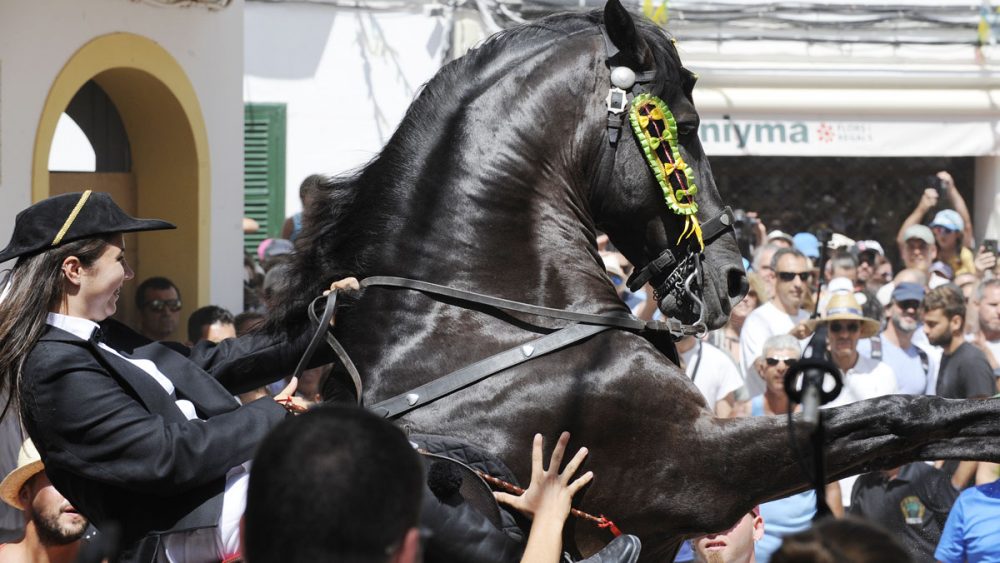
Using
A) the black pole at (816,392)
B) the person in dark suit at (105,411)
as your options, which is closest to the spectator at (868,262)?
the person in dark suit at (105,411)

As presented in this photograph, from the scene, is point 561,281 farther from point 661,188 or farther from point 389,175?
point 389,175

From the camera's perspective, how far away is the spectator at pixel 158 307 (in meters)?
6.91

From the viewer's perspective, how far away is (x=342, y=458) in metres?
1.90

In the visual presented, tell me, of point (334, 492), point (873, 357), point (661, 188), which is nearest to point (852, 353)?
Answer: point (873, 357)

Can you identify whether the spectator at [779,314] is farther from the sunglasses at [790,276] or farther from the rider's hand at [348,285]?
the rider's hand at [348,285]

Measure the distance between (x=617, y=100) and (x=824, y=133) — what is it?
8.42 metres

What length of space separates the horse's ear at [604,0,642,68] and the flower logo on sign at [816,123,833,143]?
8290 mm

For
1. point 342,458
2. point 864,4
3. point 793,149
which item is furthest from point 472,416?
point 864,4

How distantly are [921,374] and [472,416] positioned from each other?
505 cm

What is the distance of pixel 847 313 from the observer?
24.4 feet

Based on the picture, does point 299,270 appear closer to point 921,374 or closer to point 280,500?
point 280,500

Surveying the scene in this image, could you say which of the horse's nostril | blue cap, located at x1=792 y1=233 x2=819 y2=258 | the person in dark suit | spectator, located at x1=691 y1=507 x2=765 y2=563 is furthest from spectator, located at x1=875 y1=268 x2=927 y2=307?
the person in dark suit

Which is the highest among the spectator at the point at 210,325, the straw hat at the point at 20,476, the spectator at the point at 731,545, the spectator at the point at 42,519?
the spectator at the point at 210,325

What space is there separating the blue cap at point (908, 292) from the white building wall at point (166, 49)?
4.38 meters
